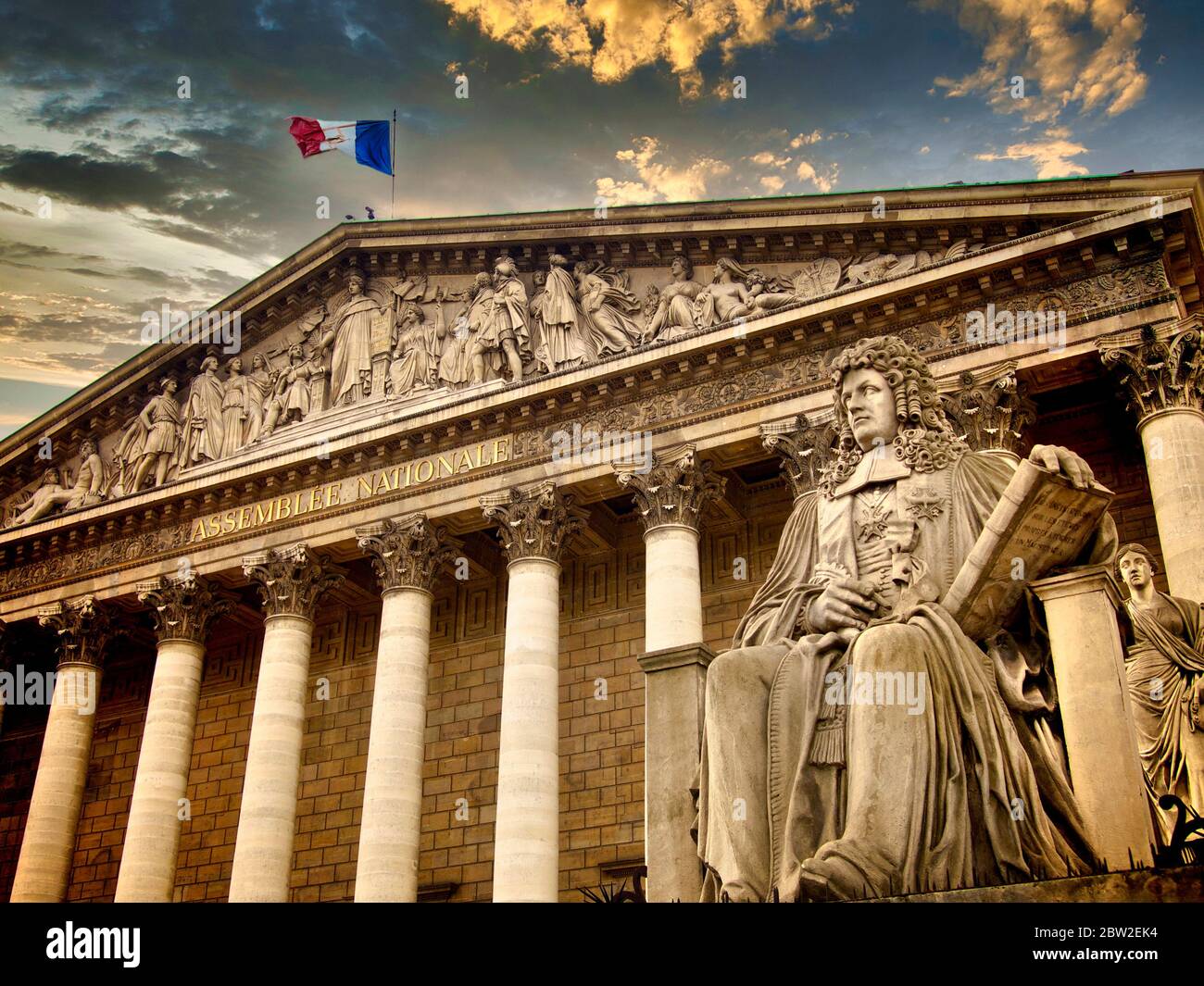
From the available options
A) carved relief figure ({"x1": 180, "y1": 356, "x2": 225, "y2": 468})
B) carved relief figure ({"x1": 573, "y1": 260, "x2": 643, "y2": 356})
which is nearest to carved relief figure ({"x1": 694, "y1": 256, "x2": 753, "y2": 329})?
carved relief figure ({"x1": 573, "y1": 260, "x2": 643, "y2": 356})

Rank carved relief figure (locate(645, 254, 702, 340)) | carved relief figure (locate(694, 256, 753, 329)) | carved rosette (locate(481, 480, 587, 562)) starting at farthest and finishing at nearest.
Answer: carved relief figure (locate(645, 254, 702, 340)), carved relief figure (locate(694, 256, 753, 329)), carved rosette (locate(481, 480, 587, 562))

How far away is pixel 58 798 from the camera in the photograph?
21.9 metres

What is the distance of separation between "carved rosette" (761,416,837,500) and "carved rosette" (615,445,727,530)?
42.4 inches

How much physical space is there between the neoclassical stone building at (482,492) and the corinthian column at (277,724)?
6cm

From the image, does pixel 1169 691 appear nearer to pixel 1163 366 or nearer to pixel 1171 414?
pixel 1171 414

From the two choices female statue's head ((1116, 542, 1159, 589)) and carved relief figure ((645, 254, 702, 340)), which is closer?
female statue's head ((1116, 542, 1159, 589))

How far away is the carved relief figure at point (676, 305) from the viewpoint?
64.0 ft

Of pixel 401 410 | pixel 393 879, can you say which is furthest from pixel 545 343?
pixel 393 879

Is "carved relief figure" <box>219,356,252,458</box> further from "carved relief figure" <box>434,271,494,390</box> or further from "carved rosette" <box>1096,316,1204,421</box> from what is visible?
"carved rosette" <box>1096,316,1204,421</box>

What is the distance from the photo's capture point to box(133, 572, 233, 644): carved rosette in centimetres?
2189

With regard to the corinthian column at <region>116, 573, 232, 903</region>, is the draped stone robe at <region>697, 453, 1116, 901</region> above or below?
below
